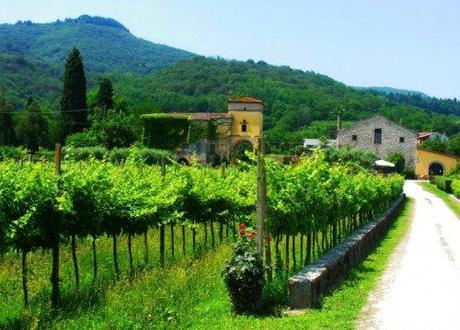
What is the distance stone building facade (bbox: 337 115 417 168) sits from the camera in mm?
79000

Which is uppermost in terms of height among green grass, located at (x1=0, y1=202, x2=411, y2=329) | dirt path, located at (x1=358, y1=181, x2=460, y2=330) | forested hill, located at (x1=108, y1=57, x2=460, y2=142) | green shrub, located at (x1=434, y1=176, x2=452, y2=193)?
forested hill, located at (x1=108, y1=57, x2=460, y2=142)

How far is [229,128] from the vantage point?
229 feet

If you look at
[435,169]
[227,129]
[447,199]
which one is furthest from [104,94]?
[447,199]

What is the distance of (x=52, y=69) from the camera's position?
540 feet

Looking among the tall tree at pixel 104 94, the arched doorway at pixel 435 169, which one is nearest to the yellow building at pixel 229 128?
the tall tree at pixel 104 94

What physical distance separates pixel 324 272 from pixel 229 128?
59.4 meters

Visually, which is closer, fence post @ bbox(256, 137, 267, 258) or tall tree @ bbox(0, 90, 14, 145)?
fence post @ bbox(256, 137, 267, 258)

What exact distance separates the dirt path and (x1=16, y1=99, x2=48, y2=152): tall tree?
62.6 metres

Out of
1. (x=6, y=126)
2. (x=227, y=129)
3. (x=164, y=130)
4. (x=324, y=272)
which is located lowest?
(x=324, y=272)

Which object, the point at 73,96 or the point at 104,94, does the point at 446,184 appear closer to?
the point at 73,96

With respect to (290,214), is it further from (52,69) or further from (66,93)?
(52,69)

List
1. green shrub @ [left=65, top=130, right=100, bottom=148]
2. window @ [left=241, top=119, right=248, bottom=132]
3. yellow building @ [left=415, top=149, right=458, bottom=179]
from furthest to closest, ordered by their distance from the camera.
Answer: yellow building @ [left=415, top=149, right=458, bottom=179]
window @ [left=241, top=119, right=248, bottom=132]
green shrub @ [left=65, top=130, right=100, bottom=148]

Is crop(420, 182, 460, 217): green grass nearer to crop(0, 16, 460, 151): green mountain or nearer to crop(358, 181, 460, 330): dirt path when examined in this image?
crop(358, 181, 460, 330): dirt path

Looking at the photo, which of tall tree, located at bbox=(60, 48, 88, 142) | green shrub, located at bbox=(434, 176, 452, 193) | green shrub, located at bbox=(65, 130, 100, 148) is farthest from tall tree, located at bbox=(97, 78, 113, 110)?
green shrub, located at bbox=(434, 176, 452, 193)
